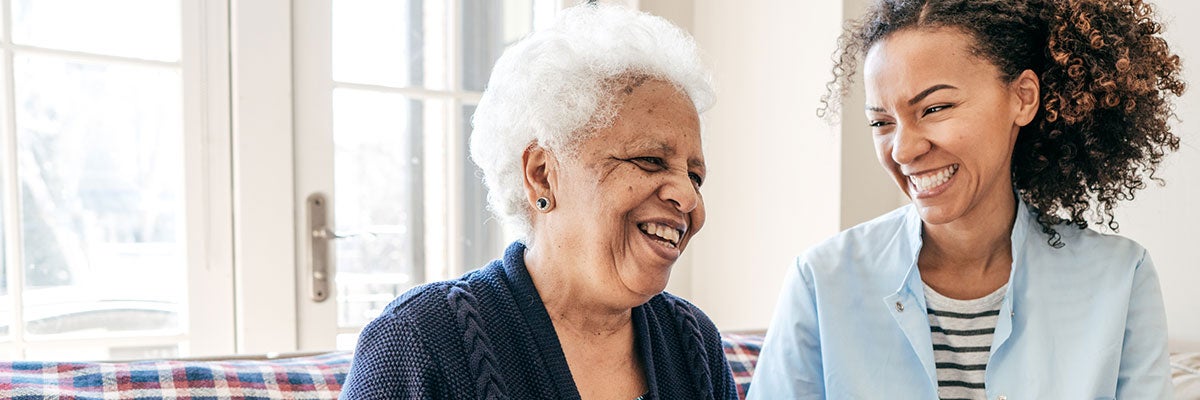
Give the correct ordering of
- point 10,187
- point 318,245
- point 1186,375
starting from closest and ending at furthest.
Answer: point 1186,375
point 10,187
point 318,245

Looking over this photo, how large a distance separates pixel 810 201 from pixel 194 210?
65.9 inches

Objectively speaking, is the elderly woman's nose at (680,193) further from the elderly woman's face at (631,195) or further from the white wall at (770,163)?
the white wall at (770,163)

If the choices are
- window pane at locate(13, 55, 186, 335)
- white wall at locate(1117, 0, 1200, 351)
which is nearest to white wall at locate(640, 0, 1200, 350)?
white wall at locate(1117, 0, 1200, 351)

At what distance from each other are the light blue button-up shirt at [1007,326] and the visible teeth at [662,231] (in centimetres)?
45

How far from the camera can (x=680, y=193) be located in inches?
47.5

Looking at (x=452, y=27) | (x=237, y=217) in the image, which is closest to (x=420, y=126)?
(x=452, y=27)

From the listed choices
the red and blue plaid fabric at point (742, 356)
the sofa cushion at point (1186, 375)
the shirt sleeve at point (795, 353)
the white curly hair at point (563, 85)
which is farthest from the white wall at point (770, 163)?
the white curly hair at point (563, 85)

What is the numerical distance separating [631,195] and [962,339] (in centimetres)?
68

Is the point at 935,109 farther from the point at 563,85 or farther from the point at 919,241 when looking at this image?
the point at 563,85

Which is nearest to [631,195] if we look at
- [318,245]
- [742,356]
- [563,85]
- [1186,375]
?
[563,85]

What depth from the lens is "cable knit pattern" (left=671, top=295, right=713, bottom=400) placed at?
1.39 meters

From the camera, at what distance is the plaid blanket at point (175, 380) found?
144 cm

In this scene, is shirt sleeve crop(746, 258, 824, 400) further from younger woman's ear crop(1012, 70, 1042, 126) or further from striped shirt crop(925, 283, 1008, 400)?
younger woman's ear crop(1012, 70, 1042, 126)

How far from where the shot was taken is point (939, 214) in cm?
149
